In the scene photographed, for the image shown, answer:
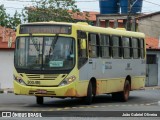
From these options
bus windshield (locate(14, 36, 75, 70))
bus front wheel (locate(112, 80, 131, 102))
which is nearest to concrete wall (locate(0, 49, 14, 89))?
bus front wheel (locate(112, 80, 131, 102))

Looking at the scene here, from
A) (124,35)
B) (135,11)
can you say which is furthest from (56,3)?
(124,35)

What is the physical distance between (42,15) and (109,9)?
287 inches

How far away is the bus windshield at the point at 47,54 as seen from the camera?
67.0 ft

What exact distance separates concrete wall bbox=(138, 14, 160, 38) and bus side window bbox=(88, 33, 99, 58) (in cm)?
4939

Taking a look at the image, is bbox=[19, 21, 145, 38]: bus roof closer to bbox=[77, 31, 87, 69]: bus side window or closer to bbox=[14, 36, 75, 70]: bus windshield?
bbox=[77, 31, 87, 69]: bus side window

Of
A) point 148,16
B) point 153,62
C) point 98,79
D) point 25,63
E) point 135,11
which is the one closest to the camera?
point 25,63

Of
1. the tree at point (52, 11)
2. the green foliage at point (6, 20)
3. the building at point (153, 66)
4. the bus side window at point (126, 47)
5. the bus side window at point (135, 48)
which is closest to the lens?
the bus side window at point (126, 47)

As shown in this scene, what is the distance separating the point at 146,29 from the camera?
241 ft

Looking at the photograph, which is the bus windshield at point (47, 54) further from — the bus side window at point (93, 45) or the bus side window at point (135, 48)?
the bus side window at point (135, 48)

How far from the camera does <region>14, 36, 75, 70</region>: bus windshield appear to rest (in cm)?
2042

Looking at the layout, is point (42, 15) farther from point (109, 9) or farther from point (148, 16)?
point (148, 16)

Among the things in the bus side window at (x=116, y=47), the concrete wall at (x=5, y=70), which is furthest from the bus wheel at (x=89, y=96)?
the concrete wall at (x=5, y=70)

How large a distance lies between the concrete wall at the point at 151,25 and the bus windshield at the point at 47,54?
5169cm

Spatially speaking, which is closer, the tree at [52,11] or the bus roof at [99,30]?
the bus roof at [99,30]
